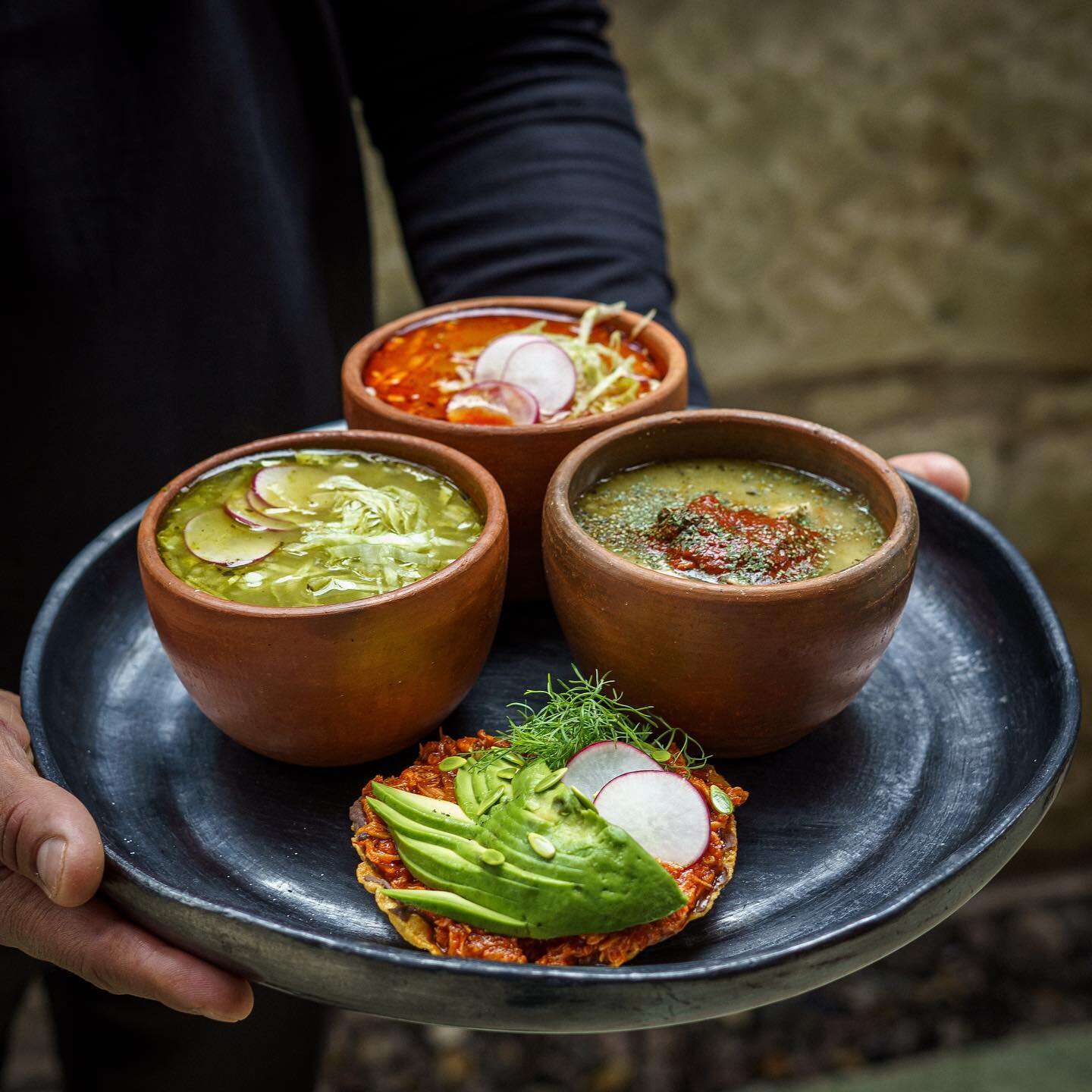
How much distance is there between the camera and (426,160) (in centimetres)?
248

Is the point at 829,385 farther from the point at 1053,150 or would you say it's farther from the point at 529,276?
the point at 529,276

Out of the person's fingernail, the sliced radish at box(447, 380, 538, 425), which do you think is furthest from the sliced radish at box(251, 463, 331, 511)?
the person's fingernail

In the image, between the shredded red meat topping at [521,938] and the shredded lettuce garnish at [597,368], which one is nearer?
the shredded red meat topping at [521,938]


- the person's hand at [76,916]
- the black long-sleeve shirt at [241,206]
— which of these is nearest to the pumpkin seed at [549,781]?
the person's hand at [76,916]

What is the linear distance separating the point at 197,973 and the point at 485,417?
82 centimetres

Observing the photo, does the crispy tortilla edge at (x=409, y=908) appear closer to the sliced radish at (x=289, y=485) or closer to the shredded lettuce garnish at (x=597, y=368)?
the sliced radish at (x=289, y=485)

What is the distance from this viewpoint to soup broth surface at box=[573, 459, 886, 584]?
1.41 metres

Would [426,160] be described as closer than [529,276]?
No

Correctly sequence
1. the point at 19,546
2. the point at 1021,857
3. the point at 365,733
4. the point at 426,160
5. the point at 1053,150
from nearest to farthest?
1. the point at 365,733
2. the point at 19,546
3. the point at 426,160
4. the point at 1053,150
5. the point at 1021,857

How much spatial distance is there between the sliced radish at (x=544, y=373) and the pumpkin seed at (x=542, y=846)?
0.70 metres

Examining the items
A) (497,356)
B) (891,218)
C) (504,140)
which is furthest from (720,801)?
(891,218)

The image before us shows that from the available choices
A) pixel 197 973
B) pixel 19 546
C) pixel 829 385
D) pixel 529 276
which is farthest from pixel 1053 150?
pixel 197 973

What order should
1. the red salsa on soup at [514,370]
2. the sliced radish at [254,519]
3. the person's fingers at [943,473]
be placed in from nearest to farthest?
the sliced radish at [254,519]
the red salsa on soup at [514,370]
the person's fingers at [943,473]

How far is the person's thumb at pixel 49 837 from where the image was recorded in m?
1.17
